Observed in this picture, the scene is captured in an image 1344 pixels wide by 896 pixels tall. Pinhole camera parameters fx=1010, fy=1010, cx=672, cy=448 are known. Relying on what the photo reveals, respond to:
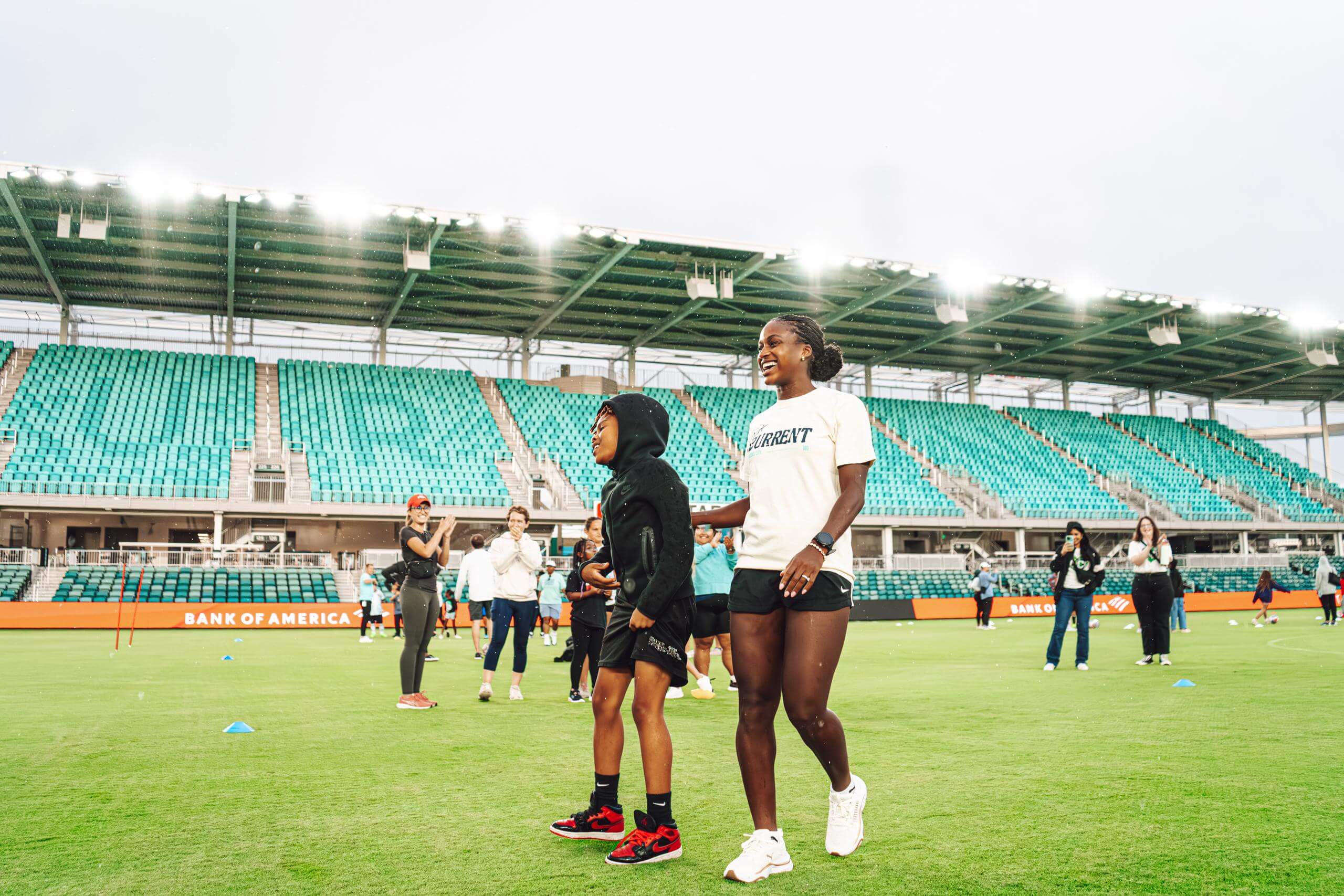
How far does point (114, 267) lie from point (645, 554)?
112ft

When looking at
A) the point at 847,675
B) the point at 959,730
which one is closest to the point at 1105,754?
the point at 959,730

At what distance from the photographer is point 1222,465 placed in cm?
4678

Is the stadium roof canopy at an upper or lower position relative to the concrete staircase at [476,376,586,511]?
upper

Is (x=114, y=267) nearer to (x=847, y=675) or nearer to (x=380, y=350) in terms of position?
(x=380, y=350)

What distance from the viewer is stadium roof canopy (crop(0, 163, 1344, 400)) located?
29.1 m

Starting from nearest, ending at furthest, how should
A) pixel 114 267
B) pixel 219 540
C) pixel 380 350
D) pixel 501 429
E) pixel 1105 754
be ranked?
1. pixel 1105 754
2. pixel 219 540
3. pixel 114 267
4. pixel 501 429
5. pixel 380 350

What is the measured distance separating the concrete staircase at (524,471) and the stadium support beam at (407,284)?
4759 mm

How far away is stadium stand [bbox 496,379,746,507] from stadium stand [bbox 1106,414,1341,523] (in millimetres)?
22319

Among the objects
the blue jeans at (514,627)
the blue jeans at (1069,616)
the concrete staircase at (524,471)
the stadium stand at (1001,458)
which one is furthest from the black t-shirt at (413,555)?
the stadium stand at (1001,458)

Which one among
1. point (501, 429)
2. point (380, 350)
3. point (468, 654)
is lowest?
point (468, 654)

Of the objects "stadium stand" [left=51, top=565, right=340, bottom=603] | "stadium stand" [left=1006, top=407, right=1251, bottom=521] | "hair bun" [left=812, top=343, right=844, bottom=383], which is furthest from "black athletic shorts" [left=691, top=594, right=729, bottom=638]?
"stadium stand" [left=1006, top=407, right=1251, bottom=521]

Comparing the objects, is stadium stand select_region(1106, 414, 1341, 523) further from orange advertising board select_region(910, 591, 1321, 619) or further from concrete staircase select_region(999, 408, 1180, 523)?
orange advertising board select_region(910, 591, 1321, 619)

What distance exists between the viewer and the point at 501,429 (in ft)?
120

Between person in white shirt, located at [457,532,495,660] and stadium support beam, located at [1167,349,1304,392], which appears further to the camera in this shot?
stadium support beam, located at [1167,349,1304,392]
